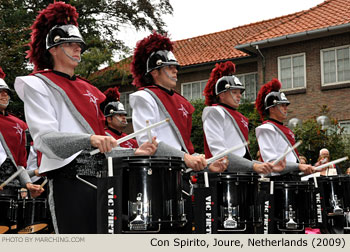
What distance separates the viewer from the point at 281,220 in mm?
6371

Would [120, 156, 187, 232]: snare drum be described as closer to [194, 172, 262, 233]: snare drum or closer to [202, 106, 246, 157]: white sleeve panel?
[194, 172, 262, 233]: snare drum

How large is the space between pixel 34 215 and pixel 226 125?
3376mm

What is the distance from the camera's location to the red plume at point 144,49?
5711 millimetres

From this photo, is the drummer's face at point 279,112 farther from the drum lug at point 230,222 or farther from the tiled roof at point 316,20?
the tiled roof at point 316,20

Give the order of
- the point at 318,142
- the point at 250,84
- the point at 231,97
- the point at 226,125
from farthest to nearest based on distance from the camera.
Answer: the point at 250,84 < the point at 318,142 < the point at 231,97 < the point at 226,125

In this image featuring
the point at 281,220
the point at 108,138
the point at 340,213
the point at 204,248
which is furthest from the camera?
the point at 340,213

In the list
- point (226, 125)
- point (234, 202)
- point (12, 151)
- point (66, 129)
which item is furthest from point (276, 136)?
point (66, 129)

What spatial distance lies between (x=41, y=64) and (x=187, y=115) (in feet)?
5.47

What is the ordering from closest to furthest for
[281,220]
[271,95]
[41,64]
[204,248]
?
[204,248] < [41,64] < [281,220] < [271,95]

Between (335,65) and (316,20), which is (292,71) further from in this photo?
(316,20)

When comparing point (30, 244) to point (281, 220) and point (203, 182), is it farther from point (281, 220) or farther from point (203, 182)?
point (281, 220)

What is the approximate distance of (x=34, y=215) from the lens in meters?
7.91

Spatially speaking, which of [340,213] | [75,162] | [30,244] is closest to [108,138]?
[75,162]

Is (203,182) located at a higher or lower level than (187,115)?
lower
